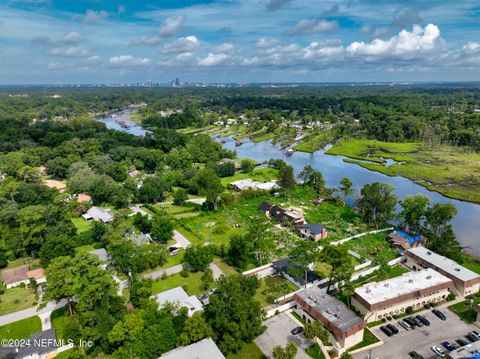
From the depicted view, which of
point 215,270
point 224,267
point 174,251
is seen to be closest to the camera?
point 215,270

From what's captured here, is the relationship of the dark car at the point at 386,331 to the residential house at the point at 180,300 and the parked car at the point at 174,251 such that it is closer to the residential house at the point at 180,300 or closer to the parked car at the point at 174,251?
the residential house at the point at 180,300

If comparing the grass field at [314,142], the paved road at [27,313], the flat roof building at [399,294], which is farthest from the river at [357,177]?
the paved road at [27,313]

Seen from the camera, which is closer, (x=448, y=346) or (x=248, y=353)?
(x=248, y=353)

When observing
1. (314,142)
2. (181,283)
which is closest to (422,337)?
(181,283)

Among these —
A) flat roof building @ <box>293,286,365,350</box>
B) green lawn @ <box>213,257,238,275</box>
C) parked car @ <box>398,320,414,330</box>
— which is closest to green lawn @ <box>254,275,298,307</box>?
flat roof building @ <box>293,286,365,350</box>

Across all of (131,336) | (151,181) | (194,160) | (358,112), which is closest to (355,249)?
(131,336)

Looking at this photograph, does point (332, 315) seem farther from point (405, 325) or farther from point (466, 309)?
point (466, 309)

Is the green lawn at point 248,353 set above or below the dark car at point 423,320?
below
